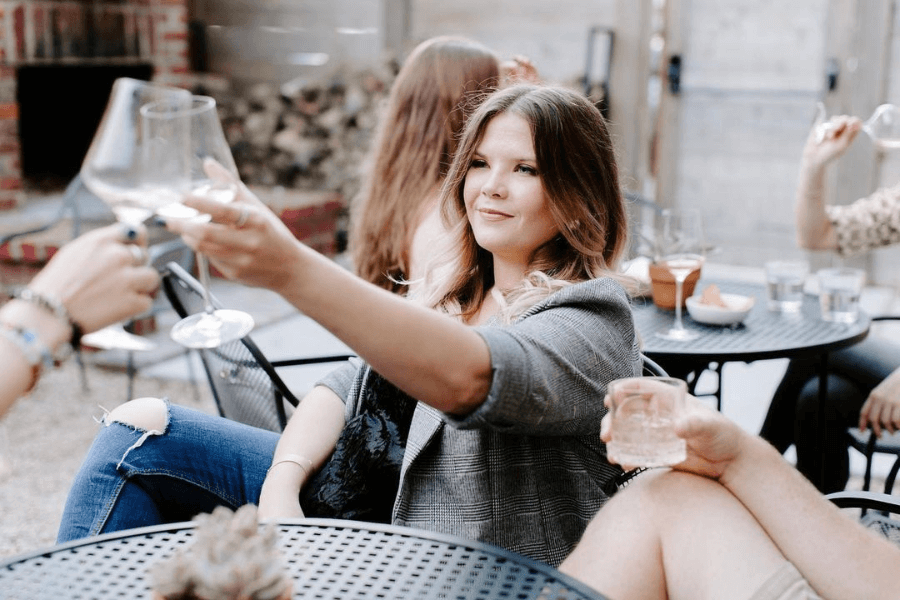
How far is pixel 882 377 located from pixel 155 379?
2.61m

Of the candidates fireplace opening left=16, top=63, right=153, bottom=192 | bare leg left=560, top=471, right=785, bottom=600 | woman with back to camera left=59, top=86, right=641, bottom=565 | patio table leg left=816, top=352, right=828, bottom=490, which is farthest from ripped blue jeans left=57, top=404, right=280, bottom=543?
fireplace opening left=16, top=63, right=153, bottom=192

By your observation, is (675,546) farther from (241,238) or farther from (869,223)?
(869,223)

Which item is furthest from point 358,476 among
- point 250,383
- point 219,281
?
point 219,281

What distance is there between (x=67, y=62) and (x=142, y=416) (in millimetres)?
3735

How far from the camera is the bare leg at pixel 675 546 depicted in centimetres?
125

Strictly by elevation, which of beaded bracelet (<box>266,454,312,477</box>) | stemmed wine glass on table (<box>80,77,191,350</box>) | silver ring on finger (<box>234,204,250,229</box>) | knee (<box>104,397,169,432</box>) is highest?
stemmed wine glass on table (<box>80,77,191,350</box>)

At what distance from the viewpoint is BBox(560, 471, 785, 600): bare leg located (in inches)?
49.4

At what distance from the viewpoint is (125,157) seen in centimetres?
105

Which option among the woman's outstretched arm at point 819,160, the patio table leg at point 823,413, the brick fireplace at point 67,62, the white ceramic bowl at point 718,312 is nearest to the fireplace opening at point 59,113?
the brick fireplace at point 67,62

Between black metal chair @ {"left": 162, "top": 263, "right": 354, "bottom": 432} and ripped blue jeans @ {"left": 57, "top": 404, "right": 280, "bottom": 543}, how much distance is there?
20 centimetres

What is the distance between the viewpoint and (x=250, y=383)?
81.2 inches

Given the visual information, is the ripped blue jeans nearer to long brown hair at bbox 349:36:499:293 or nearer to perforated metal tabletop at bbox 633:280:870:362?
long brown hair at bbox 349:36:499:293

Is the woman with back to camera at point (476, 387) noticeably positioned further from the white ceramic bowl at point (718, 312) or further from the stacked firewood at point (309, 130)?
the stacked firewood at point (309, 130)

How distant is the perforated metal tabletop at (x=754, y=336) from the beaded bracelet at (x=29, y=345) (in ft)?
4.58
